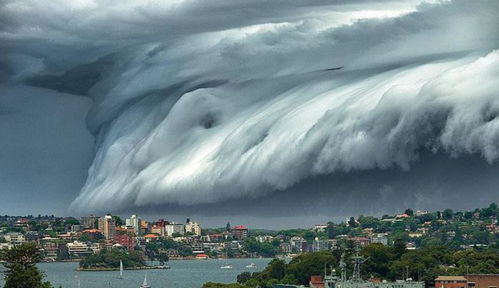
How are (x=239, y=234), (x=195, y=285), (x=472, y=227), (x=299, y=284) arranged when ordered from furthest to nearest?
(x=239, y=234) < (x=472, y=227) < (x=195, y=285) < (x=299, y=284)

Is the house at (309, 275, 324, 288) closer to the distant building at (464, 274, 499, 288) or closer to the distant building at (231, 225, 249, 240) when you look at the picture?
the distant building at (464, 274, 499, 288)

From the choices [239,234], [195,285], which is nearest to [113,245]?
[239,234]

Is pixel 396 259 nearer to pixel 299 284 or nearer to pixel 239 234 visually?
pixel 299 284

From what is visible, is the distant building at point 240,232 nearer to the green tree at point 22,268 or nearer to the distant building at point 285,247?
the distant building at point 285,247

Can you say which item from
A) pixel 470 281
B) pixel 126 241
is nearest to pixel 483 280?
pixel 470 281

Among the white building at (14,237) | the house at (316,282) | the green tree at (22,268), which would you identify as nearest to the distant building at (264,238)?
the white building at (14,237)
